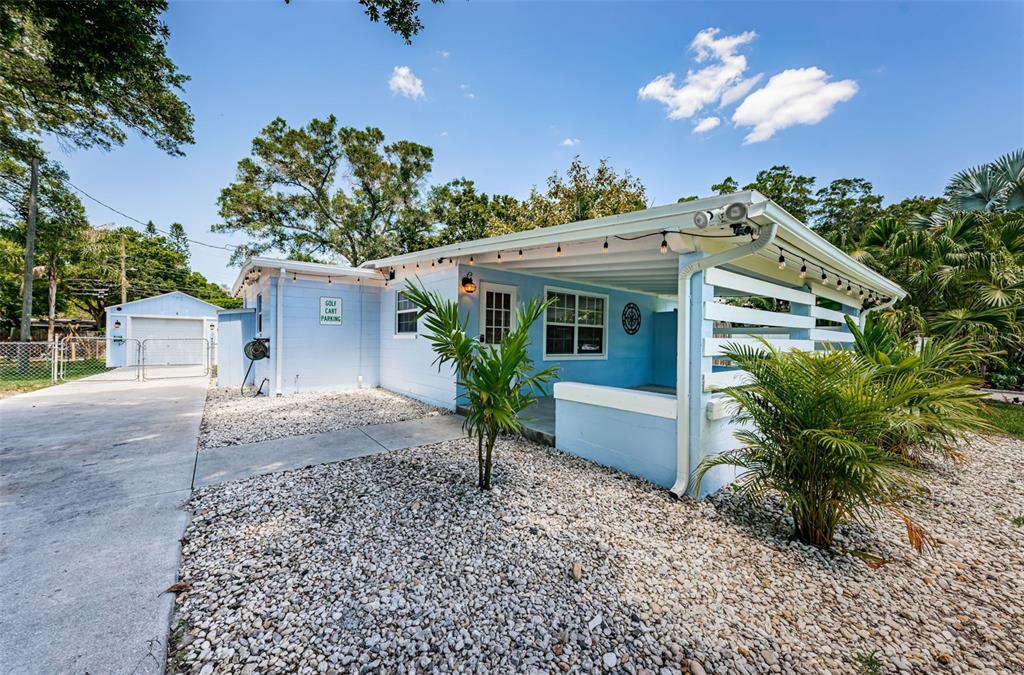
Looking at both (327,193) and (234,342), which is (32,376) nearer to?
(234,342)

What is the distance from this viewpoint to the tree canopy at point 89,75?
156 inches

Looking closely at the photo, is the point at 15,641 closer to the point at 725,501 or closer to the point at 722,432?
the point at 725,501

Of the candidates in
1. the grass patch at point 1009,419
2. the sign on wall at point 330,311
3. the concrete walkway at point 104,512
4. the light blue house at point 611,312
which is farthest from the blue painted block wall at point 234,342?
the grass patch at point 1009,419

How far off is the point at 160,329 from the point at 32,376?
16.7ft

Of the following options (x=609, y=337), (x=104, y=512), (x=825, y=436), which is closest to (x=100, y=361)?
(x=104, y=512)

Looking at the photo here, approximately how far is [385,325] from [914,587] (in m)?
7.80

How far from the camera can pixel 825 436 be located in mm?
2217

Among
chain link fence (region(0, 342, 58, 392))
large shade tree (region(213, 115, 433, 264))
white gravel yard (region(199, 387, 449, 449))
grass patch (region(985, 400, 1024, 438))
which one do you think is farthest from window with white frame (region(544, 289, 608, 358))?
large shade tree (region(213, 115, 433, 264))

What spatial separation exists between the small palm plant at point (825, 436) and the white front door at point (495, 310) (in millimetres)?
3968

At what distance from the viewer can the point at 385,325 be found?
8008mm

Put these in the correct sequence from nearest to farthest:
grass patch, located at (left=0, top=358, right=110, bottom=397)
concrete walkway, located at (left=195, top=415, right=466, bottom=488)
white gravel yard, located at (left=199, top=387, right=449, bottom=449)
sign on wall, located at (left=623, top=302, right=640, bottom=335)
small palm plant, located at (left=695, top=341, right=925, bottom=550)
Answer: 1. small palm plant, located at (left=695, top=341, right=925, bottom=550)
2. concrete walkway, located at (left=195, top=415, right=466, bottom=488)
3. white gravel yard, located at (left=199, top=387, right=449, bottom=449)
4. grass patch, located at (left=0, top=358, right=110, bottom=397)
5. sign on wall, located at (left=623, top=302, right=640, bottom=335)

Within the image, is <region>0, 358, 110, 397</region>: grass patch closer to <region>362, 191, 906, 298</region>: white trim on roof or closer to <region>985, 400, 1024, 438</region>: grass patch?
<region>362, 191, 906, 298</region>: white trim on roof

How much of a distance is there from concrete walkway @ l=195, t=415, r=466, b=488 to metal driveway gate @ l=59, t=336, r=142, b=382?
348 inches

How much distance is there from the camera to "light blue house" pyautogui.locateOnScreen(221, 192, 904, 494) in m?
3.21
